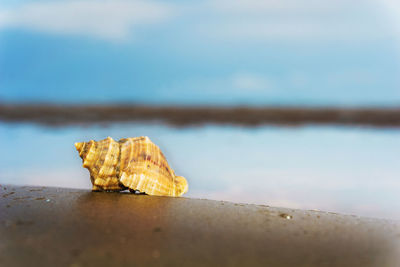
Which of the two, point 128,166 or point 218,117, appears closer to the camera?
point 128,166

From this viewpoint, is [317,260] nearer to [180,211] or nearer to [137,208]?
[180,211]

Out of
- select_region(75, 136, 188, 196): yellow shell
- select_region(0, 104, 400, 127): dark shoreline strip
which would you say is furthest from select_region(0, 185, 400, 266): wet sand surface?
select_region(0, 104, 400, 127): dark shoreline strip

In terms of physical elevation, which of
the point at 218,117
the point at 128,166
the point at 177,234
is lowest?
the point at 218,117

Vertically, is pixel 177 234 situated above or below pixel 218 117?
above

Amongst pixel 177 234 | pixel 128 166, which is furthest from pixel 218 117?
pixel 177 234

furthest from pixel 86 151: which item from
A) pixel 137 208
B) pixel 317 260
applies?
pixel 317 260

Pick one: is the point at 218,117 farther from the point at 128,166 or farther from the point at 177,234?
the point at 177,234

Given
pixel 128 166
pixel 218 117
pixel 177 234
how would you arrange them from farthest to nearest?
pixel 218 117
pixel 128 166
pixel 177 234
